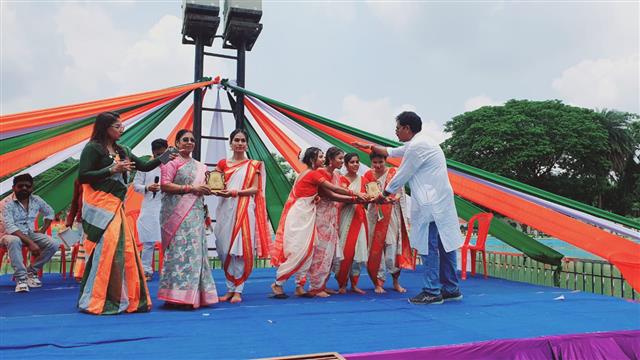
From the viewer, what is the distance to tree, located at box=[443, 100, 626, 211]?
81.0ft

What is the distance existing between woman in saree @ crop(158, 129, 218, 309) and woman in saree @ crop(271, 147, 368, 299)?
2.43 ft

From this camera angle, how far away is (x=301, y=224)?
14.7 ft

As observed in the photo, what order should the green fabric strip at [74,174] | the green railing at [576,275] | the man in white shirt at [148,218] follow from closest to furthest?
the green railing at [576,275], the man in white shirt at [148,218], the green fabric strip at [74,174]

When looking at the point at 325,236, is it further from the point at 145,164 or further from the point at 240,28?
the point at 240,28

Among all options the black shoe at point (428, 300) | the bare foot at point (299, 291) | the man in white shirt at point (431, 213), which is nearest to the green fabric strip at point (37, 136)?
the bare foot at point (299, 291)

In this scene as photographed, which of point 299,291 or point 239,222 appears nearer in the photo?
point 239,222

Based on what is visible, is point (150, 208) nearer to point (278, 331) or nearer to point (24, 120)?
point (24, 120)

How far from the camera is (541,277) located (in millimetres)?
6340

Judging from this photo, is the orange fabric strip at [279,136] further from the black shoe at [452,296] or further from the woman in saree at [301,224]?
the black shoe at [452,296]

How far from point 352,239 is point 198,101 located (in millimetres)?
3154

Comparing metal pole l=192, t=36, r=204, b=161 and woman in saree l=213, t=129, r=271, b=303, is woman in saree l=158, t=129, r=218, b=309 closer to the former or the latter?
woman in saree l=213, t=129, r=271, b=303

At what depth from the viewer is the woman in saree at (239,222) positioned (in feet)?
13.9

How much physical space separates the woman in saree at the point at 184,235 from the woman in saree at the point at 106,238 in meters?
0.23

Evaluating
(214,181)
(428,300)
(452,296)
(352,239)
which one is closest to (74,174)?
(214,181)
